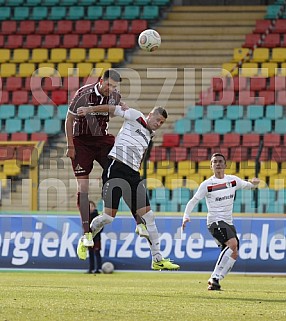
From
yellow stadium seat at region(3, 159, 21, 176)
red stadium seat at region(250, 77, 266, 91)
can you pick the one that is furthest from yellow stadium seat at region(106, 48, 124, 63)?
yellow stadium seat at region(3, 159, 21, 176)

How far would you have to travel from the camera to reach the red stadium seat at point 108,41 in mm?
25594

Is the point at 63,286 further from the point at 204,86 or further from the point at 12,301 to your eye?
the point at 204,86

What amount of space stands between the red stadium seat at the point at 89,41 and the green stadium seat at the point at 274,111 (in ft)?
19.2

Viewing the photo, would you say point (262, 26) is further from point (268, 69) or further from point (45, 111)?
point (45, 111)

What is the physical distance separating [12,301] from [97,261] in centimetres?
824

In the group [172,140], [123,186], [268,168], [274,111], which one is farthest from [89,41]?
[123,186]

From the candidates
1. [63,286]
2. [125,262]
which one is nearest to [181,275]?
[125,262]

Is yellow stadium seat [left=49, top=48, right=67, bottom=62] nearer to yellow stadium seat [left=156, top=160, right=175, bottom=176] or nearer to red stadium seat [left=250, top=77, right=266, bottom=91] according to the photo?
red stadium seat [left=250, top=77, right=266, bottom=91]

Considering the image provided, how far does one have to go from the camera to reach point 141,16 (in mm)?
26406

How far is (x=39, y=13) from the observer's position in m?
26.8

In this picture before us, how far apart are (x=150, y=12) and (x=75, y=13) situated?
2.22m

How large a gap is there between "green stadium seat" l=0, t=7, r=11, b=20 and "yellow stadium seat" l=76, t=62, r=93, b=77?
344 centimetres

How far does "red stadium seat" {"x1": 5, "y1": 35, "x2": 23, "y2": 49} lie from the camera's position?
2583 cm

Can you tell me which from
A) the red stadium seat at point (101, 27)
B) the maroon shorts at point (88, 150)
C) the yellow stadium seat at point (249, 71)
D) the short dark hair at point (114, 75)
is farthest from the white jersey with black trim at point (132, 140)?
the red stadium seat at point (101, 27)
